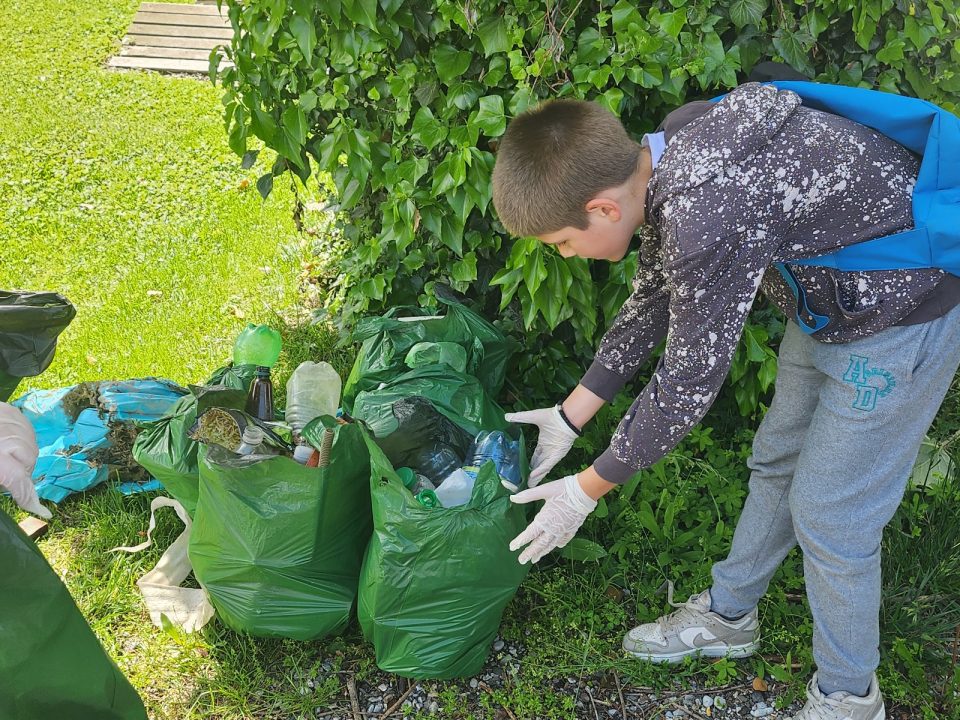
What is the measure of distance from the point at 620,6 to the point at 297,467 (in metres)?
1.54

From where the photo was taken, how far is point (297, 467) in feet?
7.24

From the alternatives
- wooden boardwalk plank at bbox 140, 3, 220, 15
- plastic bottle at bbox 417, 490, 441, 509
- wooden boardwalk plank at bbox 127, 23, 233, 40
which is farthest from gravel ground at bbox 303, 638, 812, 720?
wooden boardwalk plank at bbox 140, 3, 220, 15

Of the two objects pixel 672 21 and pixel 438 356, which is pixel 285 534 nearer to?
pixel 438 356

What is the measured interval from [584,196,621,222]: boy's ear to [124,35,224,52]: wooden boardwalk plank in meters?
6.38

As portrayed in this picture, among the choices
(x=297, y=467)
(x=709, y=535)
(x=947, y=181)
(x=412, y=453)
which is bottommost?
(x=709, y=535)

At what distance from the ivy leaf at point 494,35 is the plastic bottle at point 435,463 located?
119 centimetres

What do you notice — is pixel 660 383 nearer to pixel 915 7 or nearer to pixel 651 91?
pixel 651 91

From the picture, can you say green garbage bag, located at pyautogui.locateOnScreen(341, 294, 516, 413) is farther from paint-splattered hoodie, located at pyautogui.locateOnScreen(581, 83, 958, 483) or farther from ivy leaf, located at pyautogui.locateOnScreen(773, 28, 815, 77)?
ivy leaf, located at pyautogui.locateOnScreen(773, 28, 815, 77)

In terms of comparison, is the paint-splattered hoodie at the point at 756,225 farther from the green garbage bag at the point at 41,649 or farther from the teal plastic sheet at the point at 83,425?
the teal plastic sheet at the point at 83,425

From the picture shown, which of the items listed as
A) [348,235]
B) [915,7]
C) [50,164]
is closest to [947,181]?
[915,7]

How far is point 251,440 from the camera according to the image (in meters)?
2.37

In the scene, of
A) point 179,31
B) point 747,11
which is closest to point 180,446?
point 747,11

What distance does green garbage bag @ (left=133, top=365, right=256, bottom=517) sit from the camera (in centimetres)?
245

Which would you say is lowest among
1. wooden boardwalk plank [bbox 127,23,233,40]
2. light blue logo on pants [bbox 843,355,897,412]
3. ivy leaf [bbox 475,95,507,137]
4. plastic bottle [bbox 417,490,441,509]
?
plastic bottle [bbox 417,490,441,509]
